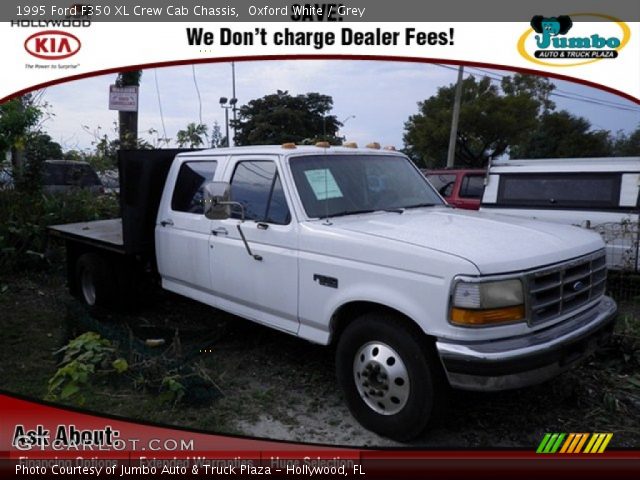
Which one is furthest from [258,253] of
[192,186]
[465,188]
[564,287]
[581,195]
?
[465,188]

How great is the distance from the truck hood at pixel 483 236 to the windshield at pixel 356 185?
0.17m

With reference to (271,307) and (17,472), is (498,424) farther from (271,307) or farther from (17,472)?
(17,472)

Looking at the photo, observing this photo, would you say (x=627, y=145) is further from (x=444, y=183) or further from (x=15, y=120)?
(x=15, y=120)

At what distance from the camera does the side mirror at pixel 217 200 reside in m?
4.09

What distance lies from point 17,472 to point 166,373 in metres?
1.28

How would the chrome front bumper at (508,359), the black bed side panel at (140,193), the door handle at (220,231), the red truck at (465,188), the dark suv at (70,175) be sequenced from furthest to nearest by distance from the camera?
the dark suv at (70,175)
the red truck at (465,188)
the black bed side panel at (140,193)
the door handle at (220,231)
the chrome front bumper at (508,359)

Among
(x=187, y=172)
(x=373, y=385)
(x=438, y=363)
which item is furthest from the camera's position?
(x=187, y=172)

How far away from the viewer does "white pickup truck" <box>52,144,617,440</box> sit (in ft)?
10.1

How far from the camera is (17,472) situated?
3.09 m

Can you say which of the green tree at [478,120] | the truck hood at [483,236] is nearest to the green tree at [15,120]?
the truck hood at [483,236]

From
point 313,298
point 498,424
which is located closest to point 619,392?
point 498,424

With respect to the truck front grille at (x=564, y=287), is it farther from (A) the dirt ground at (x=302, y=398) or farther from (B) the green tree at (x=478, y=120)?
(B) the green tree at (x=478, y=120)

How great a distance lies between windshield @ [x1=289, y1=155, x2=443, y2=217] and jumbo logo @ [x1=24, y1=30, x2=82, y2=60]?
1.96m

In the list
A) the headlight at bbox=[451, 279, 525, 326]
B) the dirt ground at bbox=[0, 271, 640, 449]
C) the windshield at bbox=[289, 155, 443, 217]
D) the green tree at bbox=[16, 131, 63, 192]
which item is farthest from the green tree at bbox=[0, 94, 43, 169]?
the headlight at bbox=[451, 279, 525, 326]
